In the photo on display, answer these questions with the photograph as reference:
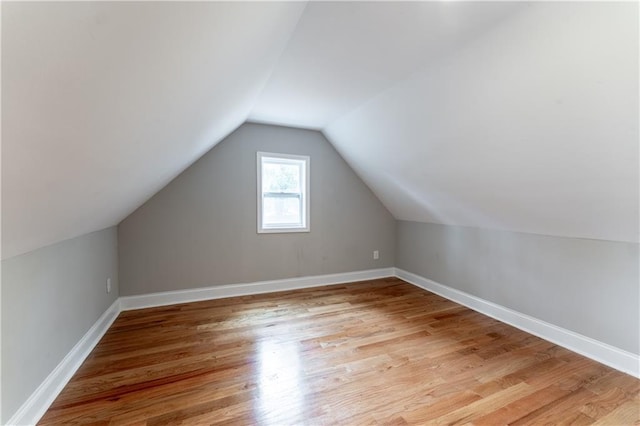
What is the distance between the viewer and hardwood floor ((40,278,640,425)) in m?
1.56

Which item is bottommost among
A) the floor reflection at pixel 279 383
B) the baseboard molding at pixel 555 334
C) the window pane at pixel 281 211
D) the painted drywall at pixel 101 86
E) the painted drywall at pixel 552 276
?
Result: the floor reflection at pixel 279 383

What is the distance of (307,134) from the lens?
3.80 m

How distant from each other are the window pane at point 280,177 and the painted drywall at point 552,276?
6.77 feet

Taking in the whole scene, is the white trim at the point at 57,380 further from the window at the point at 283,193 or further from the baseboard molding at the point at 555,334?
the baseboard molding at the point at 555,334

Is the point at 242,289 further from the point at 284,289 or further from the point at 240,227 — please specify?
the point at 240,227

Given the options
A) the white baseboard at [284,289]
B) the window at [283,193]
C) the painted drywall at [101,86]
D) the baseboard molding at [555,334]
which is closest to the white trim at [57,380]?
the white baseboard at [284,289]

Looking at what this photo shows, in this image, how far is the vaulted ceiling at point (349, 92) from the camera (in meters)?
0.73

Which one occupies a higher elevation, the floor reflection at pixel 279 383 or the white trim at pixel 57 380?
the white trim at pixel 57 380

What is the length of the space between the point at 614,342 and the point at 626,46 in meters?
2.08

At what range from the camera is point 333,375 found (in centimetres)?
191

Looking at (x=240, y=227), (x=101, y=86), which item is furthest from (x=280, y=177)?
(x=101, y=86)

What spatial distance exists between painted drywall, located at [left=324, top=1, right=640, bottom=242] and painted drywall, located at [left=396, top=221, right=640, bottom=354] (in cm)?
14

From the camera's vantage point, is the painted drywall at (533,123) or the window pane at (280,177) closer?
the painted drywall at (533,123)

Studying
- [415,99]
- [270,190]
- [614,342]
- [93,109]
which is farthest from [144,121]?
[614,342]
